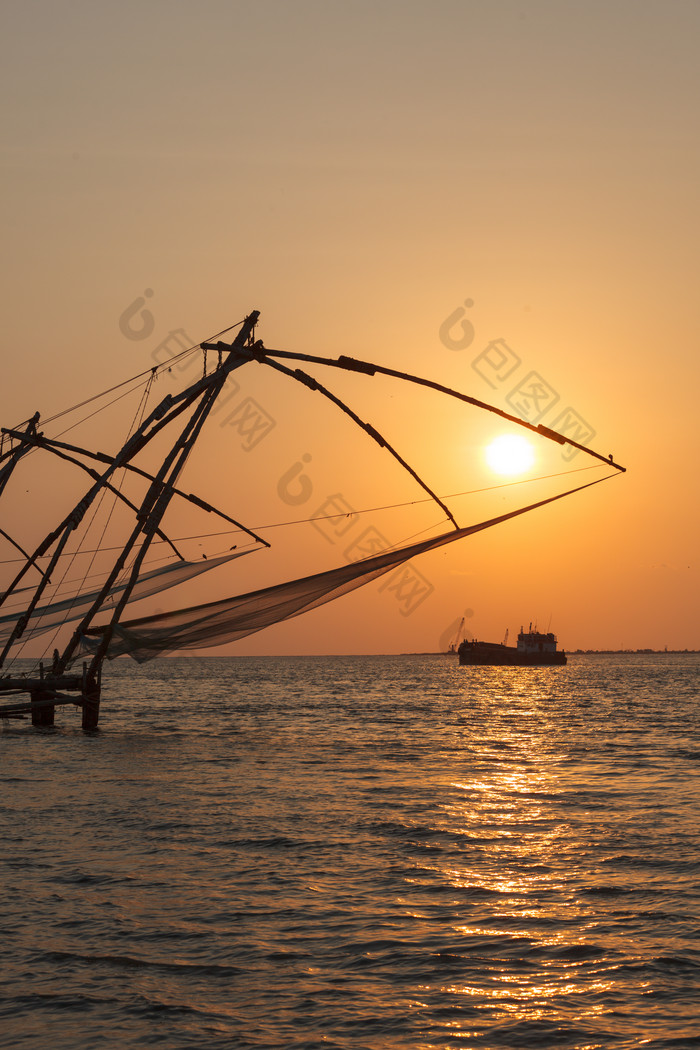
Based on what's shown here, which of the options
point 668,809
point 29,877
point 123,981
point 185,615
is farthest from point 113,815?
point 668,809

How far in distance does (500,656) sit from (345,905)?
5213 inches

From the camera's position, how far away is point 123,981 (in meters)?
7.12

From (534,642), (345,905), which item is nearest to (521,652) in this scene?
(534,642)

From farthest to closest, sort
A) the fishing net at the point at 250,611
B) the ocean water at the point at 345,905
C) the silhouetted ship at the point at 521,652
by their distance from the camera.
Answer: the silhouetted ship at the point at 521,652, the fishing net at the point at 250,611, the ocean water at the point at 345,905

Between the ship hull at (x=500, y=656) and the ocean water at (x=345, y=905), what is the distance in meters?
119

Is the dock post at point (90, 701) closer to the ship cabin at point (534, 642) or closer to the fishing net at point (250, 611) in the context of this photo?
the fishing net at point (250, 611)

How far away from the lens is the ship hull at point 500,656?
13762cm

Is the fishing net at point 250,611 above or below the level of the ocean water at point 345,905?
above

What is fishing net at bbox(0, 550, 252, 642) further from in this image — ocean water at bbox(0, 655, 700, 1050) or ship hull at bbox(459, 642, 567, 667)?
ship hull at bbox(459, 642, 567, 667)

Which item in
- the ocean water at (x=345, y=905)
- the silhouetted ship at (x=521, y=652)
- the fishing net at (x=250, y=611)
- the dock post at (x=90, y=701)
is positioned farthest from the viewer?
the silhouetted ship at (x=521, y=652)

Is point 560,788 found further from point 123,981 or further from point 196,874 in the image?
point 123,981

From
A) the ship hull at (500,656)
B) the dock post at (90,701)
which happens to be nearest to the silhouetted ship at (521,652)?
the ship hull at (500,656)

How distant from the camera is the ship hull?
452ft

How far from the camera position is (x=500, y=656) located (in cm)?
13925
